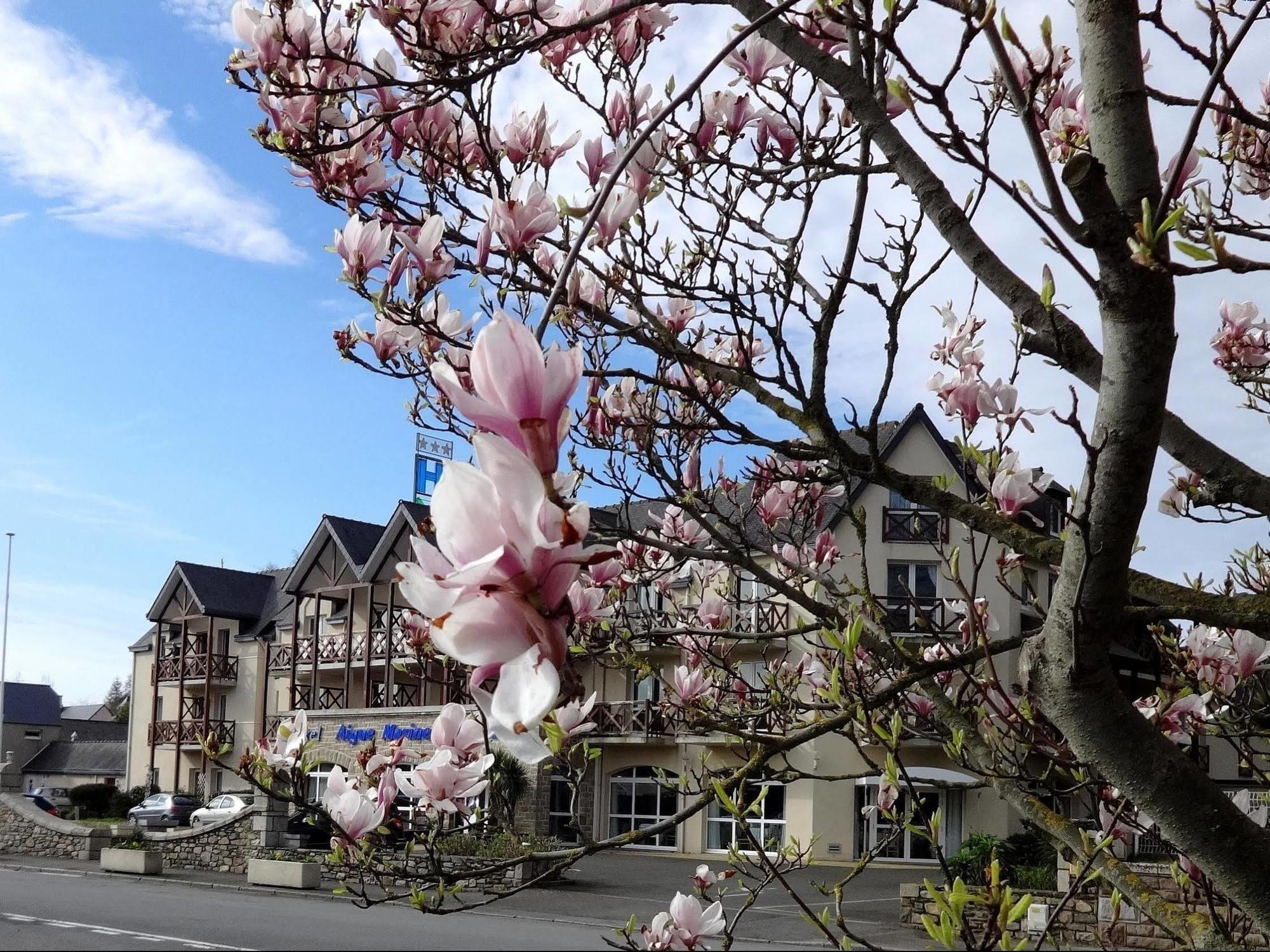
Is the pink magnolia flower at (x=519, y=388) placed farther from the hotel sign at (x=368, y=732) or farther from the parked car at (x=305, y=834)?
the hotel sign at (x=368, y=732)

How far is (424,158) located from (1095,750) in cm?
244

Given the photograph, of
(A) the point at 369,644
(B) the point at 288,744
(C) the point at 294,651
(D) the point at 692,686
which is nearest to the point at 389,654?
(A) the point at 369,644

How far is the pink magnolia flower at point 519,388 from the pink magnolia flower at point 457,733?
1679 mm

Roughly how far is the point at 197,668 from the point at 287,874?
2088 centimetres

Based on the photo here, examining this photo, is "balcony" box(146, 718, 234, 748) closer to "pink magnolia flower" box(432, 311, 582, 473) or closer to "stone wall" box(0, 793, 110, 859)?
"stone wall" box(0, 793, 110, 859)

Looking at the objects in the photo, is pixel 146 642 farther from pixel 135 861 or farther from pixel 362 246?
pixel 362 246

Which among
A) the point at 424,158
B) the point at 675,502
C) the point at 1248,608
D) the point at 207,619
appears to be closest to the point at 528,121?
the point at 424,158

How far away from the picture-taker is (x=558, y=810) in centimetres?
2891

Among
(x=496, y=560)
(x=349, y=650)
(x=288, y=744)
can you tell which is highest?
(x=349, y=650)

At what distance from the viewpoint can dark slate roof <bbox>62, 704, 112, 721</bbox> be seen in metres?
61.3

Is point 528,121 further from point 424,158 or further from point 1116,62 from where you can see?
point 1116,62

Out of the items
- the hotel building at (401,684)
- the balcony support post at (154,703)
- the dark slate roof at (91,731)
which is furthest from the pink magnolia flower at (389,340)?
the dark slate roof at (91,731)

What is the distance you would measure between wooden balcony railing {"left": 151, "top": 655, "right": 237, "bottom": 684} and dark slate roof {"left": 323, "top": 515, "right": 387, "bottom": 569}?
683 cm

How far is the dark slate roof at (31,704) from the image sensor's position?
181ft
